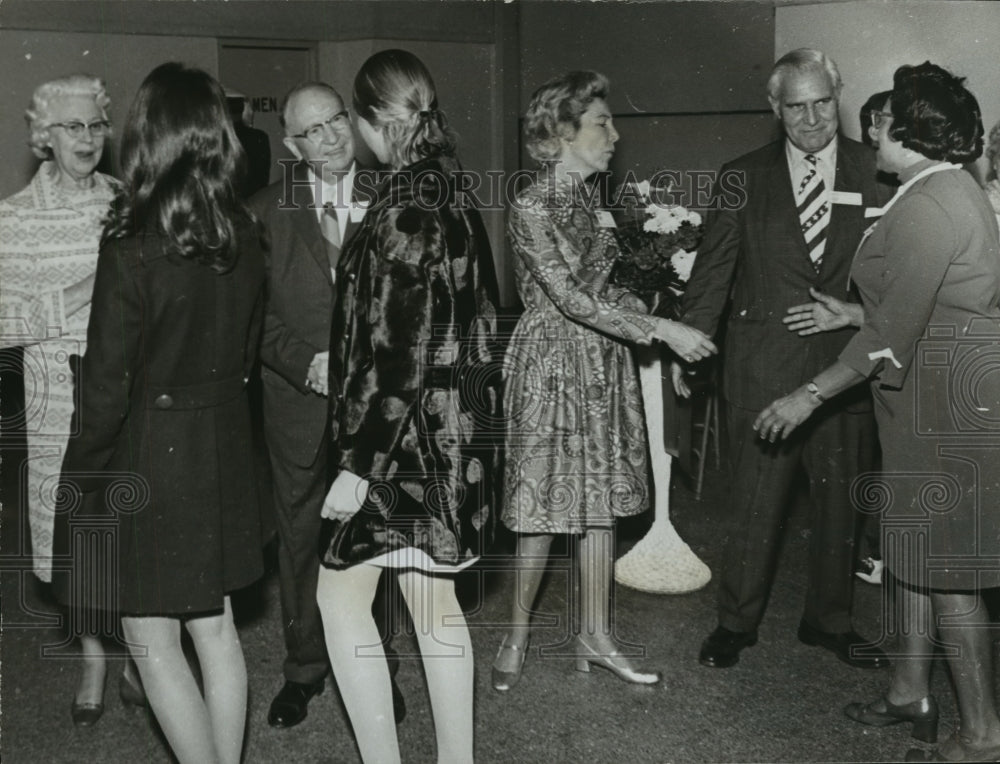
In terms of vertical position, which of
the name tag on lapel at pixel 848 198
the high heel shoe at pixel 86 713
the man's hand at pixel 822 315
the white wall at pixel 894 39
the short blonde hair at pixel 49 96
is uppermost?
the white wall at pixel 894 39

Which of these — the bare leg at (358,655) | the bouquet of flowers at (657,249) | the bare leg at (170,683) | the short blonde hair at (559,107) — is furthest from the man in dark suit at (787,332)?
the bare leg at (170,683)

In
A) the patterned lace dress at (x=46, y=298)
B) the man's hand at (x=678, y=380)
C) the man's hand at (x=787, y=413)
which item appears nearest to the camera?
the patterned lace dress at (x=46, y=298)

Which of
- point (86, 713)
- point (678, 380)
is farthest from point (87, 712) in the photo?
point (678, 380)

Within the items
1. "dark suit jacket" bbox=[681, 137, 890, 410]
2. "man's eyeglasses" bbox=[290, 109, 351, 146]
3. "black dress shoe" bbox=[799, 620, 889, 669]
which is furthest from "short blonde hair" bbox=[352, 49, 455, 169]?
"black dress shoe" bbox=[799, 620, 889, 669]

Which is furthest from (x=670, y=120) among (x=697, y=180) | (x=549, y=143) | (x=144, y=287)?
(x=144, y=287)

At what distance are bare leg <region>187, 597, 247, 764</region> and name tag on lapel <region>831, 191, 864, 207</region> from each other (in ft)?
7.69

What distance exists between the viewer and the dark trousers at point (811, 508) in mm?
3680

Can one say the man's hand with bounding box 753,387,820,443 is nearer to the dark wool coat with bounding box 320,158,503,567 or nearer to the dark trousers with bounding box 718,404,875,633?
the dark trousers with bounding box 718,404,875,633

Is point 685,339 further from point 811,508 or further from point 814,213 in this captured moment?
point 811,508

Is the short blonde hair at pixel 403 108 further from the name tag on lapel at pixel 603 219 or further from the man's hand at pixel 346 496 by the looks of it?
the name tag on lapel at pixel 603 219

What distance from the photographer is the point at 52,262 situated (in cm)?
314

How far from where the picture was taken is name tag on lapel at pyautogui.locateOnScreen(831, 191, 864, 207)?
3533 millimetres

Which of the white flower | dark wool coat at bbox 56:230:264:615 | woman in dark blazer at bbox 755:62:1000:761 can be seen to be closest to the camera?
dark wool coat at bbox 56:230:264:615

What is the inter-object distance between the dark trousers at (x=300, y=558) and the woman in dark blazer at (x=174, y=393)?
79 centimetres
